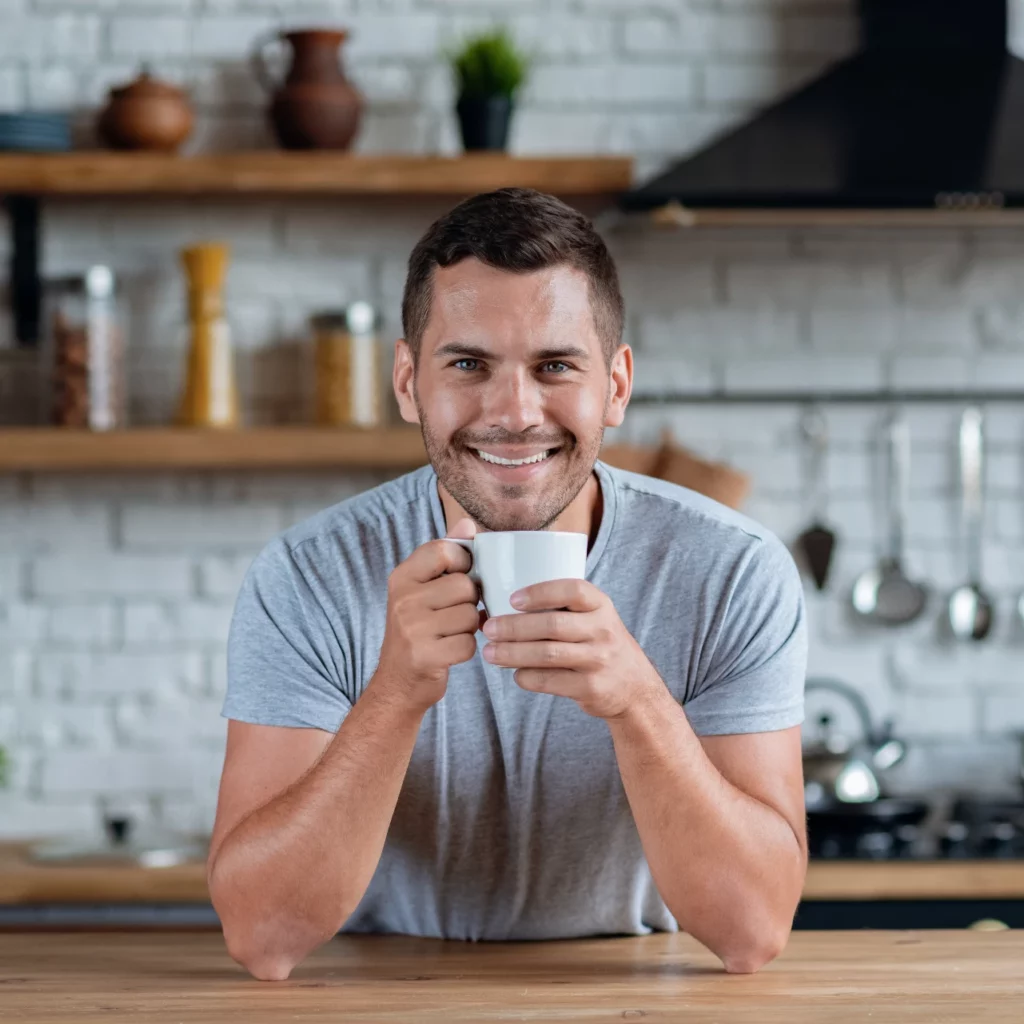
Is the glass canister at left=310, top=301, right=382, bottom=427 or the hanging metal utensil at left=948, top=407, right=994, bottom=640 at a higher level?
the glass canister at left=310, top=301, right=382, bottom=427

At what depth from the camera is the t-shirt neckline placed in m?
1.47

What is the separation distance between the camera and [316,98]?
2.68m

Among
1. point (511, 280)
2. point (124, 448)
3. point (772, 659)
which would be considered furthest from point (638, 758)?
point (124, 448)

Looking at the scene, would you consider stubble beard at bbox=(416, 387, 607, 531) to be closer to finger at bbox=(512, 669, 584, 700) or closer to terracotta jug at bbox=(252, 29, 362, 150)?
finger at bbox=(512, 669, 584, 700)

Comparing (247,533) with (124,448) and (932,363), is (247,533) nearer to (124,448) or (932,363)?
(124,448)

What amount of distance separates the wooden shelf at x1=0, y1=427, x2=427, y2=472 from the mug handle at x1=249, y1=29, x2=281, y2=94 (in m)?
0.65

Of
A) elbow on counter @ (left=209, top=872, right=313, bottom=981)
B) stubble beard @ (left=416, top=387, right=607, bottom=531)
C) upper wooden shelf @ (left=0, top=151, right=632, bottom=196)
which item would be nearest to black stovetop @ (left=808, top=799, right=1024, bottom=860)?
upper wooden shelf @ (left=0, top=151, right=632, bottom=196)

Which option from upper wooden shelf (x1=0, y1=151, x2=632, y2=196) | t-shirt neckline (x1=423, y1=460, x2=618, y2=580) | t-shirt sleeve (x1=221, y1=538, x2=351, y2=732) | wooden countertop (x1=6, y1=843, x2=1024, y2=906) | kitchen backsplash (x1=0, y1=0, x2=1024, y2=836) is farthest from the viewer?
kitchen backsplash (x1=0, y1=0, x2=1024, y2=836)

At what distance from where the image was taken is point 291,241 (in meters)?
2.90

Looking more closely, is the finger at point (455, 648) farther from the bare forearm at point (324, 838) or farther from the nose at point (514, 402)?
the nose at point (514, 402)

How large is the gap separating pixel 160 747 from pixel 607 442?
103 cm

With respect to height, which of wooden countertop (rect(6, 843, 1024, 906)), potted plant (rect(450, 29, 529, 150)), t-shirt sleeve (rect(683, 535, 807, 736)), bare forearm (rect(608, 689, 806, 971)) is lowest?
wooden countertop (rect(6, 843, 1024, 906))

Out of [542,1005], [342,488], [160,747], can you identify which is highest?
[342,488]

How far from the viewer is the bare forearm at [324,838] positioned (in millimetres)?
1218
